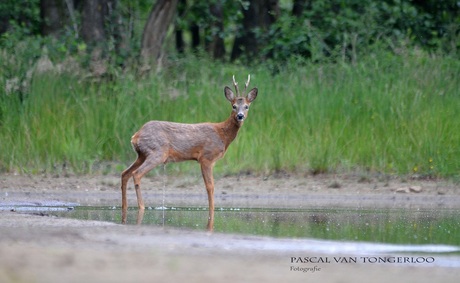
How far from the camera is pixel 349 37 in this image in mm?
21375

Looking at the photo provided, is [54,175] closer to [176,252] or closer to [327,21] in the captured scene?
[176,252]

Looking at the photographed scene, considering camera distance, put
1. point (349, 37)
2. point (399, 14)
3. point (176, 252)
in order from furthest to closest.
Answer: point (399, 14) → point (349, 37) → point (176, 252)

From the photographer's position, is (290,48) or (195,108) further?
(290,48)

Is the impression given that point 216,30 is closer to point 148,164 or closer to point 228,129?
point 228,129

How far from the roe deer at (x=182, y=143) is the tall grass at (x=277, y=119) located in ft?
7.66

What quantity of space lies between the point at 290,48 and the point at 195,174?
7.26 meters

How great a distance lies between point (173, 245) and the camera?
8586 mm

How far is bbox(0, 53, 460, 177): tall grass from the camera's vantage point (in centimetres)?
1541

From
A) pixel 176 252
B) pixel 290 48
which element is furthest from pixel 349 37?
pixel 176 252

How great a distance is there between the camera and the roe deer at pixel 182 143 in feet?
40.9

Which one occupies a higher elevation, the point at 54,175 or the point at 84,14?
the point at 84,14

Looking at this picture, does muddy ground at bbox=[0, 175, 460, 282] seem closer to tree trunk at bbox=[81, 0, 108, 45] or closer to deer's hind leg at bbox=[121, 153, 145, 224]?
deer's hind leg at bbox=[121, 153, 145, 224]

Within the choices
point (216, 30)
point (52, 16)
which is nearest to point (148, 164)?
point (52, 16)

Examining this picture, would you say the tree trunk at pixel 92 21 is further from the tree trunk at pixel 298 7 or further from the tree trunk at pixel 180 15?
the tree trunk at pixel 298 7
